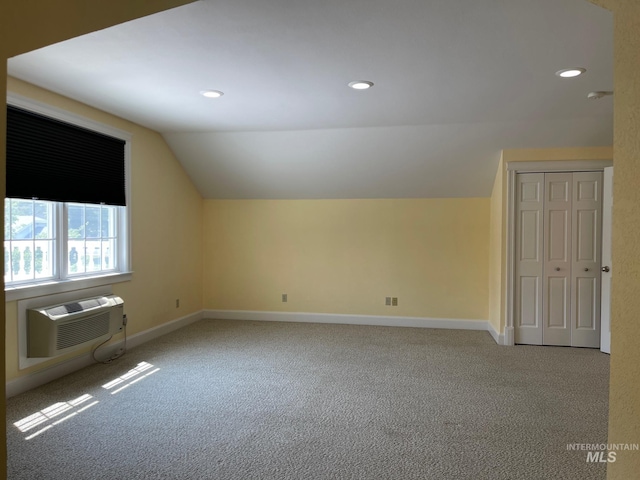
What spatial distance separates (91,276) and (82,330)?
597 mm

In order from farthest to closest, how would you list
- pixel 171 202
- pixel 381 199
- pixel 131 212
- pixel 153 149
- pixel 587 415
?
1. pixel 381 199
2. pixel 171 202
3. pixel 153 149
4. pixel 131 212
5. pixel 587 415

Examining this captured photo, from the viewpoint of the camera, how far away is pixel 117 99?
12.9ft

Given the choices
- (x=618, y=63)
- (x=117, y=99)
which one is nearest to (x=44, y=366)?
(x=117, y=99)

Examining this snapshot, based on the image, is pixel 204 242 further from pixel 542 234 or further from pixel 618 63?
pixel 618 63

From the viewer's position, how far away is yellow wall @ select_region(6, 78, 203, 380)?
190 inches

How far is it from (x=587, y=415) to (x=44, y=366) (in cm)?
428

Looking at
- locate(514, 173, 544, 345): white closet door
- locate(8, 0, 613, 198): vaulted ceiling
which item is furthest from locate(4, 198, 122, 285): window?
locate(514, 173, 544, 345): white closet door

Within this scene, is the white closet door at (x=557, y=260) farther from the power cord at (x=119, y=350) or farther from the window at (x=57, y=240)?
the window at (x=57, y=240)

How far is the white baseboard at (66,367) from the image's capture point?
3481 millimetres

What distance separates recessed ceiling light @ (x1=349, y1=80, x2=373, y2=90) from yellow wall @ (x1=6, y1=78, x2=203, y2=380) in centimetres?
254

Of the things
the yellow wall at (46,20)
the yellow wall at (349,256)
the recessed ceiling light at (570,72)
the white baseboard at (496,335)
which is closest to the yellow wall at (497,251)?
the white baseboard at (496,335)

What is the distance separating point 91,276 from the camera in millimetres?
4273

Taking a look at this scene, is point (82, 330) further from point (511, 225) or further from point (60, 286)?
point (511, 225)

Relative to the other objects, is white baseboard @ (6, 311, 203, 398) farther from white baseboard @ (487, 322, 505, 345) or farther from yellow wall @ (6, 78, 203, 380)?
white baseboard @ (487, 322, 505, 345)
